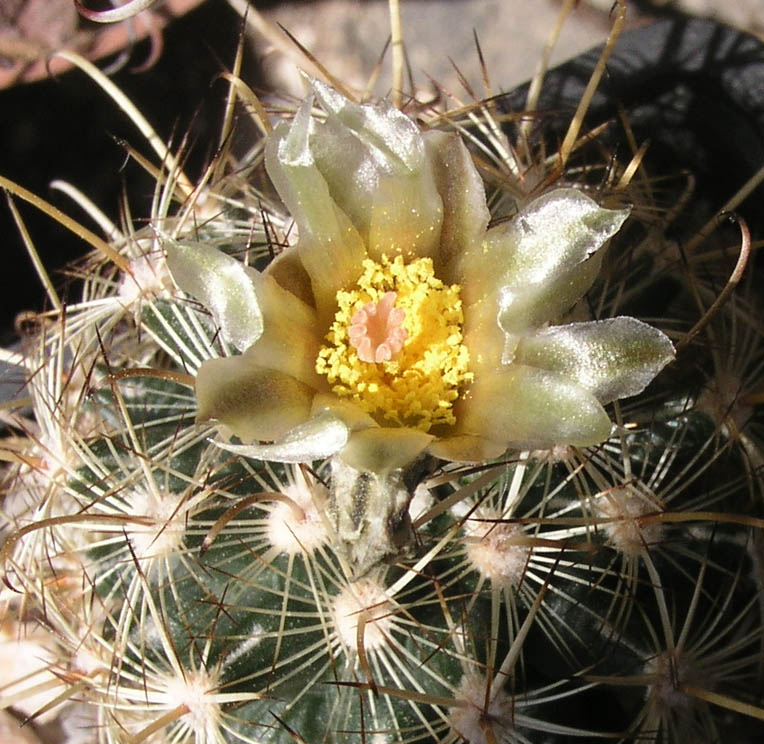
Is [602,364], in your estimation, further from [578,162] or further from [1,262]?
[1,262]

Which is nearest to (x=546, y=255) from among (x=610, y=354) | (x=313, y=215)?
(x=610, y=354)

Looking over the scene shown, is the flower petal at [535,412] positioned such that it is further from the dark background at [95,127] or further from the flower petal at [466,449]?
the dark background at [95,127]

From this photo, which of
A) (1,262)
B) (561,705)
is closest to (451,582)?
(561,705)

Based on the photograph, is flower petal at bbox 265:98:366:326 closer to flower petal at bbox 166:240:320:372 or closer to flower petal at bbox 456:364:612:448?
flower petal at bbox 166:240:320:372

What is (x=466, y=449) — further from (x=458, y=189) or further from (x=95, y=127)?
(x=95, y=127)

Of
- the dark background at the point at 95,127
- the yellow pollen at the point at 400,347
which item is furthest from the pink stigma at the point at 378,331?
the dark background at the point at 95,127
